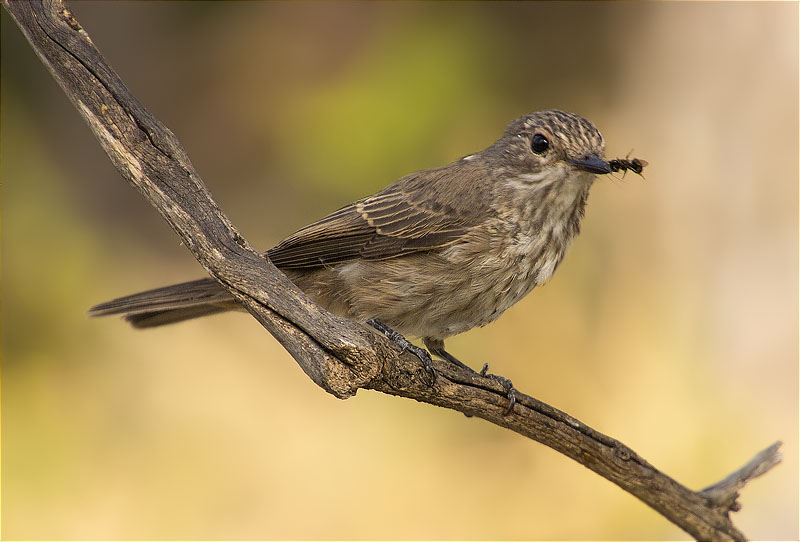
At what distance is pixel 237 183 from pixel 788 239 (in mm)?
5091

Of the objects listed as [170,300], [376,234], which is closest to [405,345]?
[376,234]

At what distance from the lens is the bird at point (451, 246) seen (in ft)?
13.5

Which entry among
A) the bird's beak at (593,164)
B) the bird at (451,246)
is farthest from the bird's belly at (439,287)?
the bird's beak at (593,164)

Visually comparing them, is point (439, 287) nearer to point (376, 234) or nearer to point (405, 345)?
point (405, 345)

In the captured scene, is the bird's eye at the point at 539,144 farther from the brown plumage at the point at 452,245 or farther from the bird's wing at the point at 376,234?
the bird's wing at the point at 376,234

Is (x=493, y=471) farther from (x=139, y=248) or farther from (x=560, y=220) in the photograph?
(x=139, y=248)

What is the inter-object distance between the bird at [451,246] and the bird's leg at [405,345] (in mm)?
13

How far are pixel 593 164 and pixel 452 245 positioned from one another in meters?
0.83

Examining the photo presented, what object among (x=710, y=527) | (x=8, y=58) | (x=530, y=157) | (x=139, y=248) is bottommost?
(x=710, y=527)

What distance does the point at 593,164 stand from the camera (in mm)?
3980

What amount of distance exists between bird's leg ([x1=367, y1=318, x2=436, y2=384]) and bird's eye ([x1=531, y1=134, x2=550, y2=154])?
4.12 feet

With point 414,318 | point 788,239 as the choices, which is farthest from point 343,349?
point 788,239

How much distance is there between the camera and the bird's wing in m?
4.31

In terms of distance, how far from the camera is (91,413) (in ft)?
20.5
